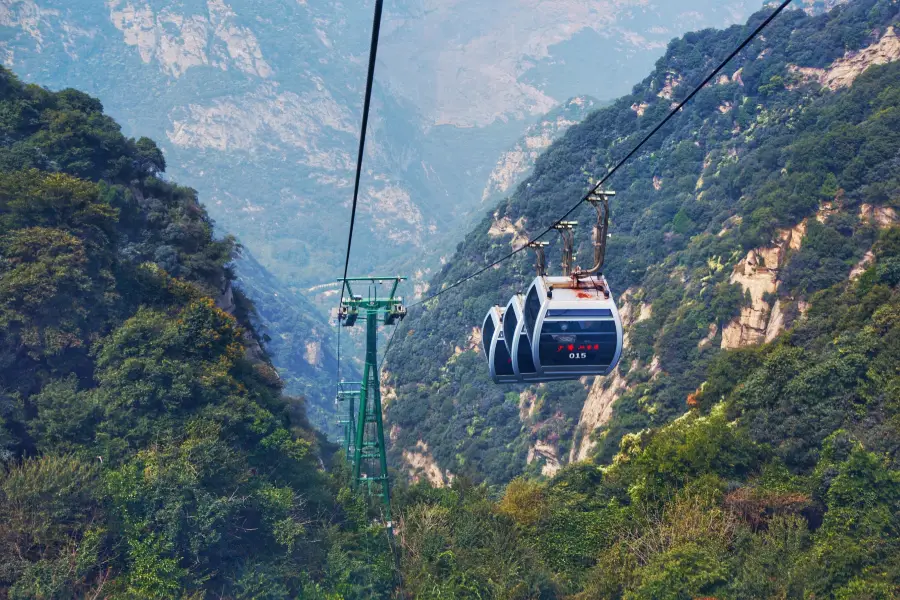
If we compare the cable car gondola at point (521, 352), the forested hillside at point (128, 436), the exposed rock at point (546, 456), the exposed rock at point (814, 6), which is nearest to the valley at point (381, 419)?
the forested hillside at point (128, 436)

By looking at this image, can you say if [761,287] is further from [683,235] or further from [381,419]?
[381,419]

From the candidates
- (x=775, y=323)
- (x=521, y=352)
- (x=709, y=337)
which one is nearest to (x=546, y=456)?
(x=709, y=337)

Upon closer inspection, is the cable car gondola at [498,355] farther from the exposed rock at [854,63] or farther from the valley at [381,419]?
the exposed rock at [854,63]

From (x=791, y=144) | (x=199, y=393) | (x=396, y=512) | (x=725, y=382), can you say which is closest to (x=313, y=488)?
(x=396, y=512)

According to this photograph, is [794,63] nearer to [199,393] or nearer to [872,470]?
[872,470]

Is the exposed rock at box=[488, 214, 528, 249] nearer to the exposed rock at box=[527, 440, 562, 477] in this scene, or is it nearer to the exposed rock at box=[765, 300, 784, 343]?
the exposed rock at box=[527, 440, 562, 477]
